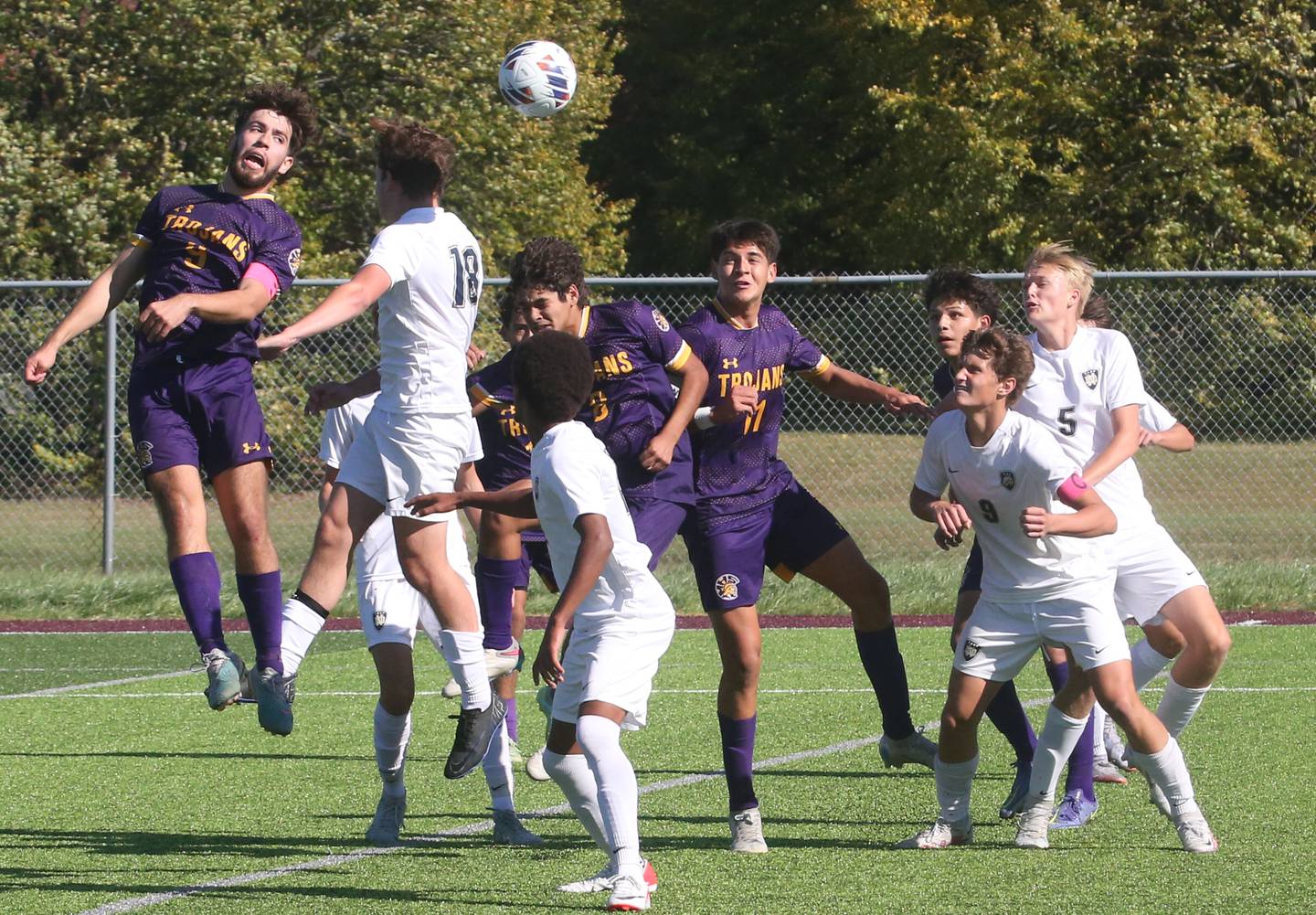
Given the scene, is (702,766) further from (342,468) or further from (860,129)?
(860,129)

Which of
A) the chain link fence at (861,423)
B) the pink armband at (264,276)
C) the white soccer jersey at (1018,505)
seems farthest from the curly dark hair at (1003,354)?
the chain link fence at (861,423)

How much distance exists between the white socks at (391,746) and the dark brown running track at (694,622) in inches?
242

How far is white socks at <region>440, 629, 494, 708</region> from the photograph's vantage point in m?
5.75

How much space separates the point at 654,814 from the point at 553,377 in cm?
210

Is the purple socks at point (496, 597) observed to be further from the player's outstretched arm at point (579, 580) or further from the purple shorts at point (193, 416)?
the player's outstretched arm at point (579, 580)

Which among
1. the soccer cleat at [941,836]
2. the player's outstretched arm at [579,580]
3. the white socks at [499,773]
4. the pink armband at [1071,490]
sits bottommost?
the white socks at [499,773]

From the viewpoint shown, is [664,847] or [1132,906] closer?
[1132,906]

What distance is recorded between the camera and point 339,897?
5.18 m

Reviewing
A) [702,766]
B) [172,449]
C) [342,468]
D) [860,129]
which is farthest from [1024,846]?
[860,129]

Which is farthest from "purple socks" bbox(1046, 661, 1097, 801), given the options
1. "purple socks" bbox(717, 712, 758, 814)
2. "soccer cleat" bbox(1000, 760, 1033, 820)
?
"purple socks" bbox(717, 712, 758, 814)

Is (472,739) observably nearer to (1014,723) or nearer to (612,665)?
(612,665)

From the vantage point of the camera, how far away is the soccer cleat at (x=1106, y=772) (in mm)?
7000

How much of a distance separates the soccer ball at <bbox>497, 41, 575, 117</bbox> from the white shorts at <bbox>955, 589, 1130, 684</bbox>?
5858 millimetres

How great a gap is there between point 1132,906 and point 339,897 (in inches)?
87.4
